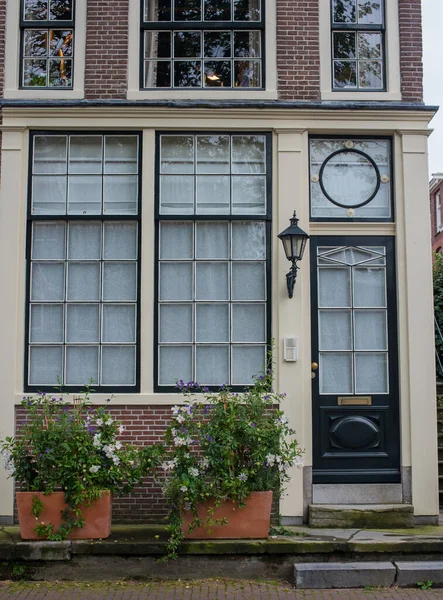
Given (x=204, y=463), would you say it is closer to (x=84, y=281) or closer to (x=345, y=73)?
(x=84, y=281)

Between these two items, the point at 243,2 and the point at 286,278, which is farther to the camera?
the point at 243,2

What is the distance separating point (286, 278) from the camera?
7.78m

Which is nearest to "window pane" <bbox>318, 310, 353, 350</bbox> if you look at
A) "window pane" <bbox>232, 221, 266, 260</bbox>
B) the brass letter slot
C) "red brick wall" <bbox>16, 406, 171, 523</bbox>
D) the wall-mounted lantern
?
the brass letter slot

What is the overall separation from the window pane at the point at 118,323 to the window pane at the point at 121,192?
1062mm

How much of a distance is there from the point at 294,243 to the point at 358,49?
2.43 meters

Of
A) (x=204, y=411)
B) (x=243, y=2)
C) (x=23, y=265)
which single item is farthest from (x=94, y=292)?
(x=243, y=2)

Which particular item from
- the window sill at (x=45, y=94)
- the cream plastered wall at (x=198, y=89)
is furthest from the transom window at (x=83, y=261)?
the cream plastered wall at (x=198, y=89)

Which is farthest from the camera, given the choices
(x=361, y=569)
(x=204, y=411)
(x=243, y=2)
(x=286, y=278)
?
(x=243, y=2)

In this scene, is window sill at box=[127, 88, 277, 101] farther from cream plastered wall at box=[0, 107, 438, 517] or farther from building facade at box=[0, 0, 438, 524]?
cream plastered wall at box=[0, 107, 438, 517]

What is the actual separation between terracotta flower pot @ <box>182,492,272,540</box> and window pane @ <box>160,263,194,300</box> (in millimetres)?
2272

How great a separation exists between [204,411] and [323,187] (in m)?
2.79

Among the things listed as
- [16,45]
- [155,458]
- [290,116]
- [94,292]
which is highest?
[16,45]

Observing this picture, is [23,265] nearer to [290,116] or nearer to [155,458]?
[155,458]

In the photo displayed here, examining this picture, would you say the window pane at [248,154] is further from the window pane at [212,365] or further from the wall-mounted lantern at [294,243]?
the window pane at [212,365]
